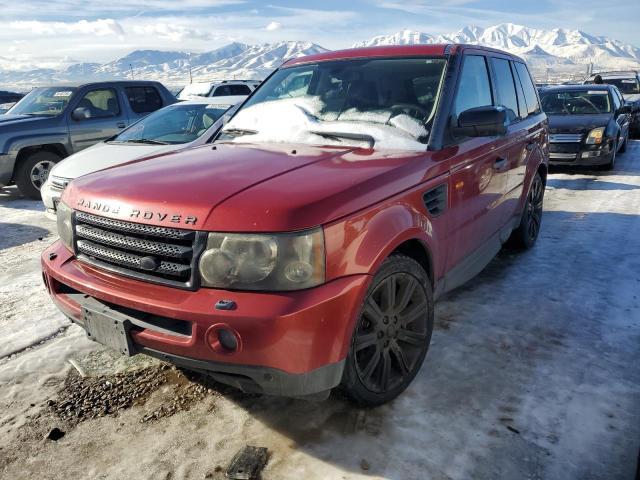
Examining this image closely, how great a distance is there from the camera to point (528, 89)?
16.2ft

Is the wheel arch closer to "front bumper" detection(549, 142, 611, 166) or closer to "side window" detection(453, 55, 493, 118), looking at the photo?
"side window" detection(453, 55, 493, 118)

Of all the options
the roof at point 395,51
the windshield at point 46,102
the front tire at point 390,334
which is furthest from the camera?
the windshield at point 46,102

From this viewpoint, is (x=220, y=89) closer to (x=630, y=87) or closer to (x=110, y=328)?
(x=110, y=328)

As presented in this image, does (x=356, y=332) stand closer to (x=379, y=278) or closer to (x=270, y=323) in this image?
(x=379, y=278)

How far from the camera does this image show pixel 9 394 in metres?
2.87

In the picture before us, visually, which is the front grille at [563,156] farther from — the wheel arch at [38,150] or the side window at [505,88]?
the wheel arch at [38,150]

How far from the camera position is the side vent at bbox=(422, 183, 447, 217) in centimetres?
272

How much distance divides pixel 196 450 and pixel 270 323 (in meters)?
0.89

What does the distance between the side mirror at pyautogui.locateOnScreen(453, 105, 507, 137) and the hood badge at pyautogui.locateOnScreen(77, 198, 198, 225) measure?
5.61ft

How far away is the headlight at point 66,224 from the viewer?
2.59 meters

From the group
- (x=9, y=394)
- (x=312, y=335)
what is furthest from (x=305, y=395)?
(x=9, y=394)

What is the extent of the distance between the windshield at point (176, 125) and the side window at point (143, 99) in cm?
226

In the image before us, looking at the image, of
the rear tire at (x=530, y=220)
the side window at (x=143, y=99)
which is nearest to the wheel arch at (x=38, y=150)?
the side window at (x=143, y=99)

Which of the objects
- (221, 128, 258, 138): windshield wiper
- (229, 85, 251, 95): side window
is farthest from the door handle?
(229, 85, 251, 95): side window
